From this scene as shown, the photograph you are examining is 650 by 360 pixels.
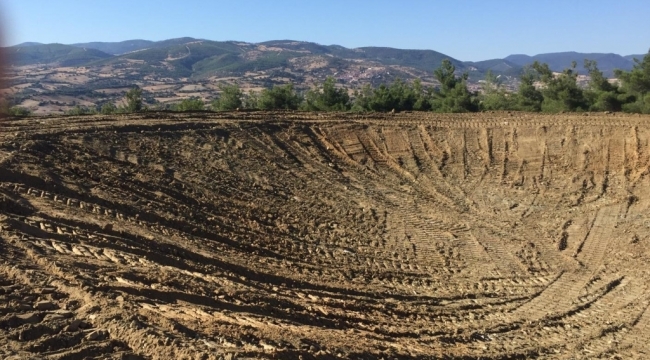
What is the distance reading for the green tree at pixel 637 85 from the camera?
23672 millimetres

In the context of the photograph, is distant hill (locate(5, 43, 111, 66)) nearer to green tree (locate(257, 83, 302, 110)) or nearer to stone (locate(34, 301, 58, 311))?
green tree (locate(257, 83, 302, 110))

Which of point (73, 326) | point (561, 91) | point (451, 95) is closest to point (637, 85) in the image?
point (561, 91)

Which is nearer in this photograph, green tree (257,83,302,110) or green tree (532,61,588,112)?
green tree (532,61,588,112)

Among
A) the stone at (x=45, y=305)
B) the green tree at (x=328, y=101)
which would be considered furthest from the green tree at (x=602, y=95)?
the stone at (x=45, y=305)

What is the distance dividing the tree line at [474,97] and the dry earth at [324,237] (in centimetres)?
533

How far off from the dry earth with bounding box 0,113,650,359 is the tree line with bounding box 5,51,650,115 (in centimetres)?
533

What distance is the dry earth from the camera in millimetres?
6262

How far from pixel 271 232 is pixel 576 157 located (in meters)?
12.4

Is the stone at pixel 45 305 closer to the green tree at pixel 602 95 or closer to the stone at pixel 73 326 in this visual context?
the stone at pixel 73 326

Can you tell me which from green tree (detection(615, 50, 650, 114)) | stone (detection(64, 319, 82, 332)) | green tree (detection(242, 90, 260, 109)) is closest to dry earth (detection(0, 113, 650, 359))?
stone (detection(64, 319, 82, 332))

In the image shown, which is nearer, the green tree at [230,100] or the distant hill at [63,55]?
the green tree at [230,100]

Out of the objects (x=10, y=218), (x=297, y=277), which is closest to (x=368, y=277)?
(x=297, y=277)

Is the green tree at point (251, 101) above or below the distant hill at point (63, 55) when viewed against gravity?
below

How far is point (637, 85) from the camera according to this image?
2430cm
